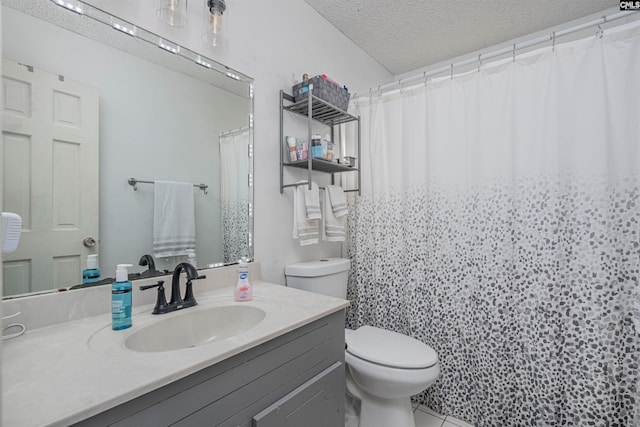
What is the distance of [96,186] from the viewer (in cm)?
103

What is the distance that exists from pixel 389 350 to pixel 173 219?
1151 mm

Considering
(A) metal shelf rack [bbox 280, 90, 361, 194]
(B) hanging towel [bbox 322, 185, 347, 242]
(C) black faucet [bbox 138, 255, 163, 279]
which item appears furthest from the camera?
(B) hanging towel [bbox 322, 185, 347, 242]

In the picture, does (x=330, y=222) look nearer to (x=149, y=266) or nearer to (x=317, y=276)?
(x=317, y=276)

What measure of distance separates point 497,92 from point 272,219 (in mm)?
1329

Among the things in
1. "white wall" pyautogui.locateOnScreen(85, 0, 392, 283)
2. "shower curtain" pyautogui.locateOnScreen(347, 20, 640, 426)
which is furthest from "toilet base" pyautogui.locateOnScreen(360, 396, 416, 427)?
"white wall" pyautogui.locateOnScreen(85, 0, 392, 283)

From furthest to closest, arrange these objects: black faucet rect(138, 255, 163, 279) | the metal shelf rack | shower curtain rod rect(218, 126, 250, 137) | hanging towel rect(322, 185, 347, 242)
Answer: hanging towel rect(322, 185, 347, 242) < the metal shelf rack < shower curtain rod rect(218, 126, 250, 137) < black faucet rect(138, 255, 163, 279)

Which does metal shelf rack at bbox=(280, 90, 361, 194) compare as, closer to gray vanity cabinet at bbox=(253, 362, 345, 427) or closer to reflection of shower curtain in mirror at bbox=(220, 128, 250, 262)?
reflection of shower curtain in mirror at bbox=(220, 128, 250, 262)

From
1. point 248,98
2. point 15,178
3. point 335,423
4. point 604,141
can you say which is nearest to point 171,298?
point 15,178

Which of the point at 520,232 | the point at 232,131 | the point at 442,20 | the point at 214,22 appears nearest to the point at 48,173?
the point at 232,131

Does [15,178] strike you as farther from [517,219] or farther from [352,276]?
[517,219]

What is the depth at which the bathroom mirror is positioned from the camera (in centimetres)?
90

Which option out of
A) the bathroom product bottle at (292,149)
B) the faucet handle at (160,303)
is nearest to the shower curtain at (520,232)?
the bathroom product bottle at (292,149)

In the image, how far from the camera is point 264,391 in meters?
0.86

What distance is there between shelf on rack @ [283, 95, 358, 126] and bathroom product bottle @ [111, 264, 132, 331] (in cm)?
118
